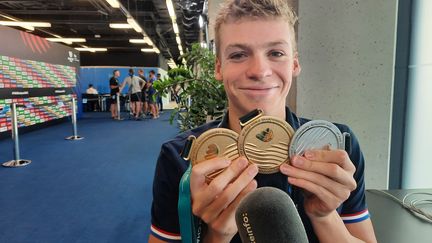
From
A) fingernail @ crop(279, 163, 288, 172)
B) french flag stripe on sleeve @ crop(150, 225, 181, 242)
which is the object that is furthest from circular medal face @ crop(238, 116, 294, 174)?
french flag stripe on sleeve @ crop(150, 225, 181, 242)

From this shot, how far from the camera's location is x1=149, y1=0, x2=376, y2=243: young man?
736mm

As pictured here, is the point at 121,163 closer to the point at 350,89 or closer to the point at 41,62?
the point at 350,89

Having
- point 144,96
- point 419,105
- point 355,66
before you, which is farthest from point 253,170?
point 144,96

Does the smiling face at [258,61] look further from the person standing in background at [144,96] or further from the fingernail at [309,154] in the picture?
the person standing in background at [144,96]

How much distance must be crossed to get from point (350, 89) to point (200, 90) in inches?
50.5

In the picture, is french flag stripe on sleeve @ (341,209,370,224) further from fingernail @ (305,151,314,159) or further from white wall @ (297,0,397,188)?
white wall @ (297,0,397,188)

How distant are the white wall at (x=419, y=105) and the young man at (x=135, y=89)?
9.67 metres

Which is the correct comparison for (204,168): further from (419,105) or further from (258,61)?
(419,105)

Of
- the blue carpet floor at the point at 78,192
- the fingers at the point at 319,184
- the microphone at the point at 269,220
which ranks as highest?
the microphone at the point at 269,220

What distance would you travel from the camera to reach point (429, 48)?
6.56 feet

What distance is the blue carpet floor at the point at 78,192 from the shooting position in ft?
9.39

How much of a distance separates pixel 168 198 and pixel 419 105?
6.09ft

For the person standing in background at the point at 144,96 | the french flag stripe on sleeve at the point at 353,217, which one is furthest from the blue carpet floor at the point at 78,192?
the person standing in background at the point at 144,96

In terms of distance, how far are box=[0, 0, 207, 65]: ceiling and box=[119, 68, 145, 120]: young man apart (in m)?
2.22
